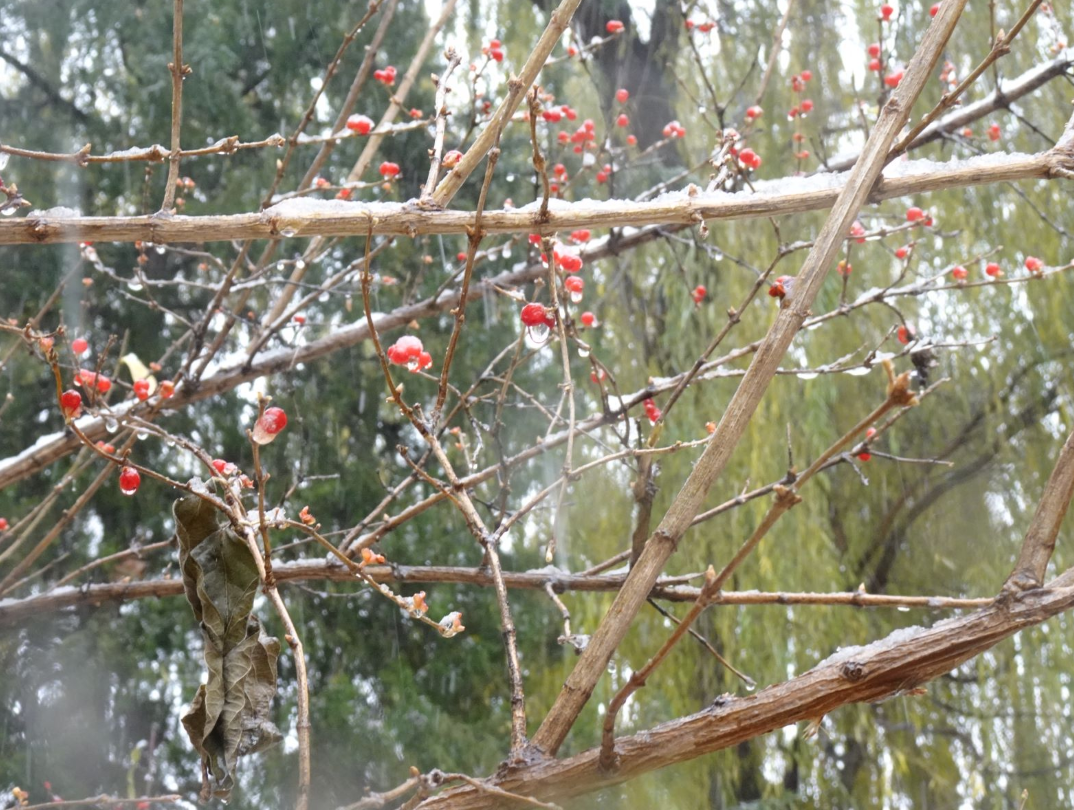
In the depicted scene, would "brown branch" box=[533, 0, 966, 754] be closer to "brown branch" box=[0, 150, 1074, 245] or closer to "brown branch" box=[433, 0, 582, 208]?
"brown branch" box=[0, 150, 1074, 245]

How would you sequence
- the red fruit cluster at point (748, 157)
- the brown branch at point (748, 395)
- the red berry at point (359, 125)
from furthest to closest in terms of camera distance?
the red fruit cluster at point (748, 157), the red berry at point (359, 125), the brown branch at point (748, 395)

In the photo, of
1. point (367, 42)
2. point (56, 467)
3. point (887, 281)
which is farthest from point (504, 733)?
point (367, 42)

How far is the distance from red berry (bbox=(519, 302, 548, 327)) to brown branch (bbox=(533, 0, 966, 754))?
14.0 inches

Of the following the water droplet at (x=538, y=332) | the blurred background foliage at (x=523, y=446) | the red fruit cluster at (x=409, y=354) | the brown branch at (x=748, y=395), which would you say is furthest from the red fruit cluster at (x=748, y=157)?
the blurred background foliage at (x=523, y=446)

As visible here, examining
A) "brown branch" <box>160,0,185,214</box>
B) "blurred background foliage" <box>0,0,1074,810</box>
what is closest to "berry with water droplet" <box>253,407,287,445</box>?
"brown branch" <box>160,0,185,214</box>

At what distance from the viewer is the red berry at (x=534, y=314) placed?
0.98 metres

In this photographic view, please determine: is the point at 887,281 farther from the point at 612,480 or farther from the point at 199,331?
the point at 199,331

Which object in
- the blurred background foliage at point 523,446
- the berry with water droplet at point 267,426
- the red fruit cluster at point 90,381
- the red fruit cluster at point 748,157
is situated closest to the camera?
the berry with water droplet at point 267,426

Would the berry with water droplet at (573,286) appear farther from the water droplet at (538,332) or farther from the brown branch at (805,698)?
the brown branch at (805,698)

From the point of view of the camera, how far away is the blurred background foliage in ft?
8.75

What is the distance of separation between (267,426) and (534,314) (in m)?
0.31

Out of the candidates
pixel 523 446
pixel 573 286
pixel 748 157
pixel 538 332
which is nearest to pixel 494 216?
pixel 538 332

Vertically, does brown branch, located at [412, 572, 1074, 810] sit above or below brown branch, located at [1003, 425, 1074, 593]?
below

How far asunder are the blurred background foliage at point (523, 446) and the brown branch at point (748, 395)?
191 centimetres
